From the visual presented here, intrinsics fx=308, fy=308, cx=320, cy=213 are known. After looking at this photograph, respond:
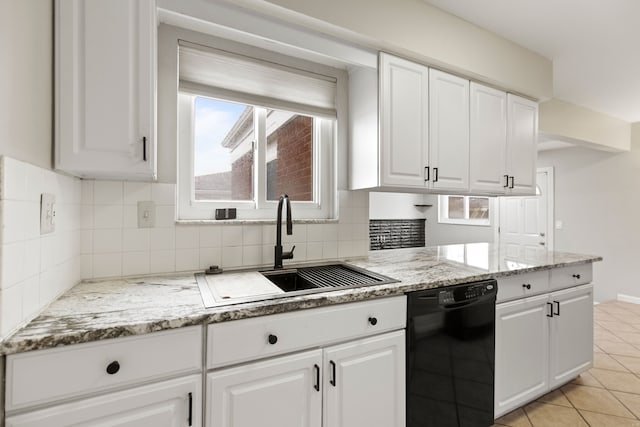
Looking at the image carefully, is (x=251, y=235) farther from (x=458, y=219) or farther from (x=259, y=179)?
(x=458, y=219)

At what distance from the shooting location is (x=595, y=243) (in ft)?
14.8

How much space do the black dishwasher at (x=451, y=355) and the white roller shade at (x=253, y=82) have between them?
4.46 ft

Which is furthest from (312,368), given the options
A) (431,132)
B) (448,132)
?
(448,132)

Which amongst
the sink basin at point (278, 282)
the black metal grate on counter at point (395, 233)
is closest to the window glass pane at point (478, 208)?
the black metal grate on counter at point (395, 233)

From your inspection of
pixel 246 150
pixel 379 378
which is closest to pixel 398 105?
pixel 246 150

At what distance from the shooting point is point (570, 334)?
82.9 inches

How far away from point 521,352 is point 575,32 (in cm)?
215

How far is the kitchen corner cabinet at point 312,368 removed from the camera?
1065 millimetres

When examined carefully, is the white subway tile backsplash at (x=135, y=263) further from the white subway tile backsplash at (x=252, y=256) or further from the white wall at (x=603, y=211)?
the white wall at (x=603, y=211)

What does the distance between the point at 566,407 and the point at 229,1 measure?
9.90ft

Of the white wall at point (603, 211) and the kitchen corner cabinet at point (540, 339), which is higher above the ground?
the white wall at point (603, 211)

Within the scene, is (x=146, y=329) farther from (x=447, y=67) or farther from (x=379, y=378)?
(x=447, y=67)

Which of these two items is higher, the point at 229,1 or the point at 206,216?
the point at 229,1

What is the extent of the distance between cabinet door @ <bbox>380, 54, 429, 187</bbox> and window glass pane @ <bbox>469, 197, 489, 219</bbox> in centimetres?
393
